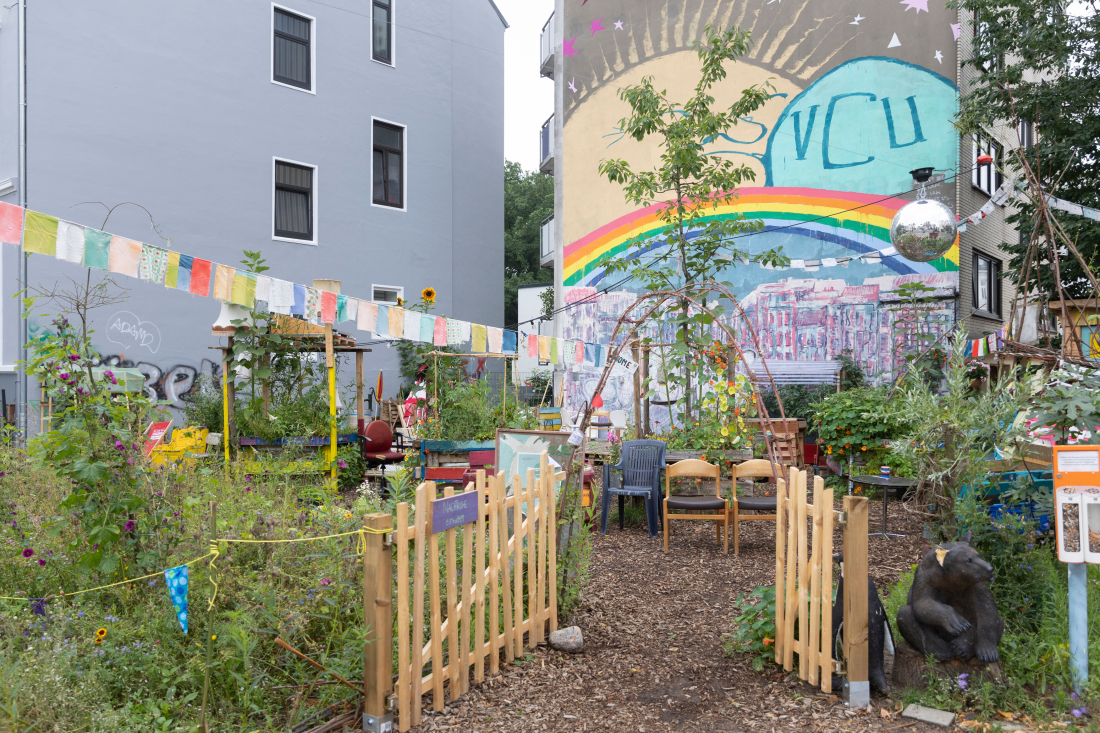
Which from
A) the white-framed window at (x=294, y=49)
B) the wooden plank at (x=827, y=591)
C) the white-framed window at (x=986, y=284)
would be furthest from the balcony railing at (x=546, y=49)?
the wooden plank at (x=827, y=591)

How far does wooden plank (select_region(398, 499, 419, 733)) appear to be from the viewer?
10.8 ft

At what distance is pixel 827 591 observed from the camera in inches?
147

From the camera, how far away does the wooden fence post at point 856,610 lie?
359 cm

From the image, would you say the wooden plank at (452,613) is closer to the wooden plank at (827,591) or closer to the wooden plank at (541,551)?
the wooden plank at (541,551)

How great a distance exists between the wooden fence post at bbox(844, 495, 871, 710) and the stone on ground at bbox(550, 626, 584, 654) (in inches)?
61.7

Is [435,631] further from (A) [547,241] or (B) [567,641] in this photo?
(A) [547,241]

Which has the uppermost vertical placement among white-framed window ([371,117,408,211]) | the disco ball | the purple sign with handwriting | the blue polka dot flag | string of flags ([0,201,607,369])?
white-framed window ([371,117,408,211])

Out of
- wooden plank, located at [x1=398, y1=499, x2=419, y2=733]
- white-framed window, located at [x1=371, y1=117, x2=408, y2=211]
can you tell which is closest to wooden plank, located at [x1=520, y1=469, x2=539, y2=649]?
wooden plank, located at [x1=398, y1=499, x2=419, y2=733]

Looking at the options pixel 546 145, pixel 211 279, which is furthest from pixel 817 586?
pixel 546 145

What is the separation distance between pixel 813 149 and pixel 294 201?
993cm

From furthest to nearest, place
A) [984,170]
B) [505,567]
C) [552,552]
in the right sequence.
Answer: [984,170]
[552,552]
[505,567]

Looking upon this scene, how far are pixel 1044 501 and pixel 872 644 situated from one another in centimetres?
154

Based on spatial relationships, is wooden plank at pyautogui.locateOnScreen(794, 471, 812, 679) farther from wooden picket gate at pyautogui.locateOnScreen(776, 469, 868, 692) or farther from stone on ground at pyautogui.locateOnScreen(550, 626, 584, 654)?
stone on ground at pyautogui.locateOnScreen(550, 626, 584, 654)

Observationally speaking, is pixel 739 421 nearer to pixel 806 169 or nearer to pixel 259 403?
pixel 259 403
